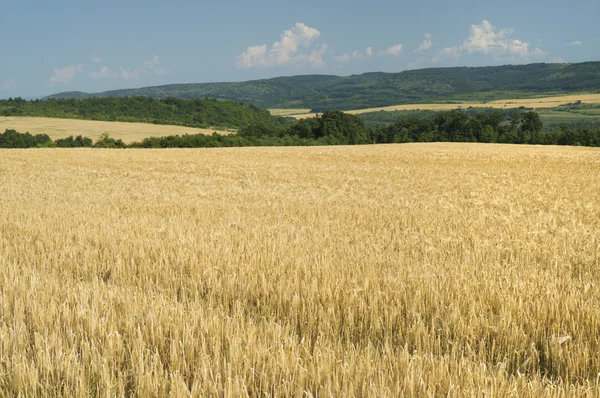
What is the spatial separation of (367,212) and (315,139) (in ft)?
245

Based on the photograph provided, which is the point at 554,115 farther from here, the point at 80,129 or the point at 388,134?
the point at 80,129

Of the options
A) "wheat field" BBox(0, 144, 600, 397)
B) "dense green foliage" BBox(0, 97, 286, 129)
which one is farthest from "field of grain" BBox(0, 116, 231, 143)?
"wheat field" BBox(0, 144, 600, 397)

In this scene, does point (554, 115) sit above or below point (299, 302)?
above

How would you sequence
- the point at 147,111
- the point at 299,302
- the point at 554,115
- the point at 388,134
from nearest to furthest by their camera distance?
the point at 299,302 < the point at 388,134 < the point at 554,115 < the point at 147,111

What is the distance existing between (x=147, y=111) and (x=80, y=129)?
156 ft

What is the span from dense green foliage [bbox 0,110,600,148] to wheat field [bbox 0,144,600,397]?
62.7 m

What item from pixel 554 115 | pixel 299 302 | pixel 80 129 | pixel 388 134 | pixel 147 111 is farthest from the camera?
pixel 147 111

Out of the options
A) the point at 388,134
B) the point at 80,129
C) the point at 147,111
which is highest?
the point at 147,111

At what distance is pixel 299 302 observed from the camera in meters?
4.33

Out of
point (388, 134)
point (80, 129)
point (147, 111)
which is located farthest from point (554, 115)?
point (80, 129)

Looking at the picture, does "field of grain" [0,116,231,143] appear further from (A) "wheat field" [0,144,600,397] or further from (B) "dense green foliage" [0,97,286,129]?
(A) "wheat field" [0,144,600,397]

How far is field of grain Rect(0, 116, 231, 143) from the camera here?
8600cm

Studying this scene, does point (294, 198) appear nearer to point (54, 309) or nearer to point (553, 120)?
point (54, 309)

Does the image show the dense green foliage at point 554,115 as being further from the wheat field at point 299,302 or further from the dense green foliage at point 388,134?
the wheat field at point 299,302
